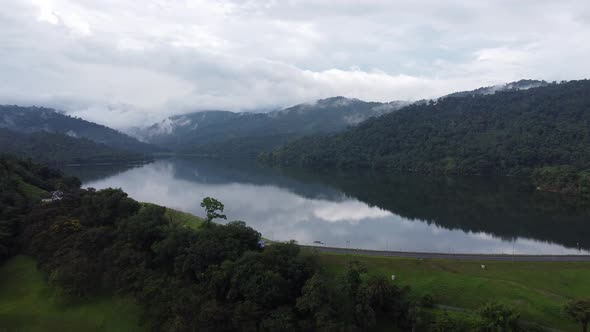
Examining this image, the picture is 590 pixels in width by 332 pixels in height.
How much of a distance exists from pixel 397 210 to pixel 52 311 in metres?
53.3

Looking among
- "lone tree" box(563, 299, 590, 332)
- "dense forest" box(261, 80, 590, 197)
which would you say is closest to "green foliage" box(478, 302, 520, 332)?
"lone tree" box(563, 299, 590, 332)

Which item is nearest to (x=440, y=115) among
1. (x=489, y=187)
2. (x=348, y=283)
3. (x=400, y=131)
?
(x=400, y=131)

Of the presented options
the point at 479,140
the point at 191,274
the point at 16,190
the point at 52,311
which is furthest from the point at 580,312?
the point at 479,140

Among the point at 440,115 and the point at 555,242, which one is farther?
the point at 440,115

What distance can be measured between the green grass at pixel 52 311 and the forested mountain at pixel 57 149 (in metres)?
138

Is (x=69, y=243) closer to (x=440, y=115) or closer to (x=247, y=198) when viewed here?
(x=247, y=198)

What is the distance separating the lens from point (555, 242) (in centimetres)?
4797

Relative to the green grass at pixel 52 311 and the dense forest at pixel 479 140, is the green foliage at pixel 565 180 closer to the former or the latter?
the dense forest at pixel 479 140

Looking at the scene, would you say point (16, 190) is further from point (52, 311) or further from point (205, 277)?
point (205, 277)

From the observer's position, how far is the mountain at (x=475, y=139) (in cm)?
12106

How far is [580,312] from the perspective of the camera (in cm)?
2227

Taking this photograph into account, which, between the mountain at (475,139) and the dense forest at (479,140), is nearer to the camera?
the dense forest at (479,140)

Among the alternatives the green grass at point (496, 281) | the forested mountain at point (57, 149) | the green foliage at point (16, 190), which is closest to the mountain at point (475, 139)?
the forested mountain at point (57, 149)

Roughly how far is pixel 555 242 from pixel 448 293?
96.2ft
